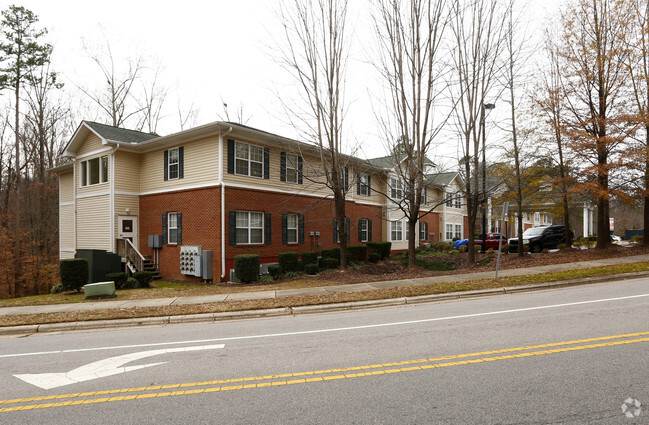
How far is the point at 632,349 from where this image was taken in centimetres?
517

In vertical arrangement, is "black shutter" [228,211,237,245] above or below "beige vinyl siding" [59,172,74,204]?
below

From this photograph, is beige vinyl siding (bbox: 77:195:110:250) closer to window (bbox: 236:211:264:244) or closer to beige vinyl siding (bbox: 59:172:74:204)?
beige vinyl siding (bbox: 59:172:74:204)

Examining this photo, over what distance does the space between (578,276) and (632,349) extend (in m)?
8.22

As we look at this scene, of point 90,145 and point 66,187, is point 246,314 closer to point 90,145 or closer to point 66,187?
point 90,145

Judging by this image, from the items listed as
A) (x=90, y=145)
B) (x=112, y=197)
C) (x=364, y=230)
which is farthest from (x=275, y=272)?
(x=90, y=145)

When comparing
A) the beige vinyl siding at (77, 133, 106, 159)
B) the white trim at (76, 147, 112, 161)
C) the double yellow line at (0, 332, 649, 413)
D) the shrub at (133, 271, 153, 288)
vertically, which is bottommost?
Answer: the shrub at (133, 271, 153, 288)

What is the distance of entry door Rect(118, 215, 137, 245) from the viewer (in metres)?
19.5

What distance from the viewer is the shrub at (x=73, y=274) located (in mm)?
14953

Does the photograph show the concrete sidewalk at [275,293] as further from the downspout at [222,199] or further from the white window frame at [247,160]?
the white window frame at [247,160]

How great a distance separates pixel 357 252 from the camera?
21781 millimetres

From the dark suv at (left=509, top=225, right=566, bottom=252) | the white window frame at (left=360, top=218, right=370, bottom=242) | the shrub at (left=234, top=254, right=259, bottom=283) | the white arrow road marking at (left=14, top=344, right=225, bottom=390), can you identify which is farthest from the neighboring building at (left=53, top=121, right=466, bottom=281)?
the white arrow road marking at (left=14, top=344, right=225, bottom=390)

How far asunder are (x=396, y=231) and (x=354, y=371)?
25.8m

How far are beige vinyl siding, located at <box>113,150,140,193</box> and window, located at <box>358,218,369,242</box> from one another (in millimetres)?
13828

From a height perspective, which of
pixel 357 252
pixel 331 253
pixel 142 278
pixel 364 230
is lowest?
pixel 142 278
